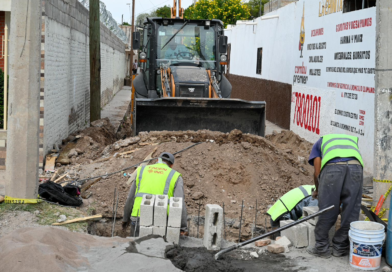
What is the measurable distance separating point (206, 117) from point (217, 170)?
9.17ft

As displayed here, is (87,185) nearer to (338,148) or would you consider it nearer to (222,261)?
(222,261)

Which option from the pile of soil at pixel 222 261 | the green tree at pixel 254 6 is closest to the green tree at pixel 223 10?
the green tree at pixel 254 6

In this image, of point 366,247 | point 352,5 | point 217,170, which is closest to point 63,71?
point 217,170

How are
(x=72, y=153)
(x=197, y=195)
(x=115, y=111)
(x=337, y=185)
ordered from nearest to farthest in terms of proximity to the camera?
(x=337, y=185) < (x=197, y=195) < (x=72, y=153) < (x=115, y=111)

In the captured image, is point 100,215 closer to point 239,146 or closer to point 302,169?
point 239,146

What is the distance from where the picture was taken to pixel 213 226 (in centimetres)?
586

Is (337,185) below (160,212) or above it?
above

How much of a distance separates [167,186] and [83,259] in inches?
59.3

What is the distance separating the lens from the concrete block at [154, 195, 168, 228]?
18.9 ft

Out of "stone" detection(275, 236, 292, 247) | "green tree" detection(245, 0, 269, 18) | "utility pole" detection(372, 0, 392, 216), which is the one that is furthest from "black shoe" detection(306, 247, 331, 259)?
"green tree" detection(245, 0, 269, 18)

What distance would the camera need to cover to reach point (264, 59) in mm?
20438

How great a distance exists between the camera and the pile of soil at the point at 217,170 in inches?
325

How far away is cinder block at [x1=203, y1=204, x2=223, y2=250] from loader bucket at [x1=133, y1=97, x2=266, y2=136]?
5.56 metres

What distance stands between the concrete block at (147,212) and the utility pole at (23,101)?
1949mm
